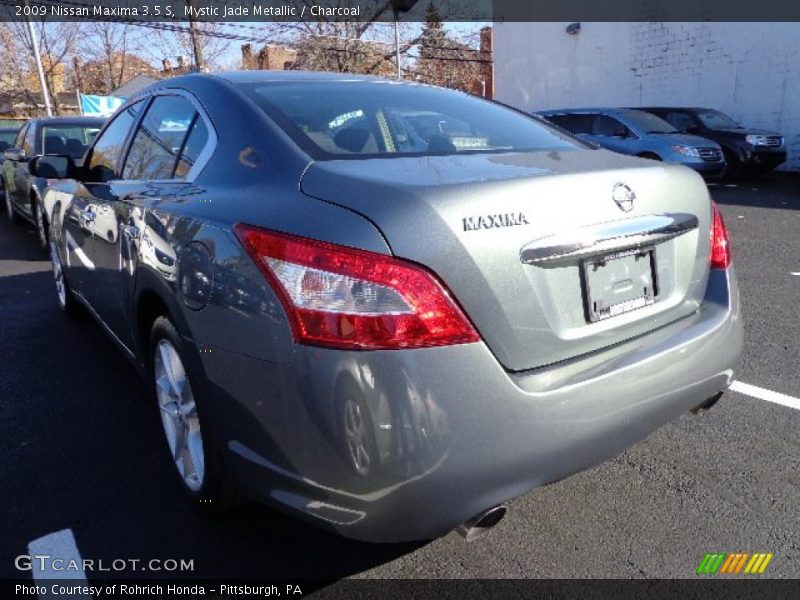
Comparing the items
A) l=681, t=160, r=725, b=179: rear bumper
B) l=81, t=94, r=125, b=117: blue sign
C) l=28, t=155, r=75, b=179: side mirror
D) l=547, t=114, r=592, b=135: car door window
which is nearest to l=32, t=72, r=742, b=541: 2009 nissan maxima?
l=28, t=155, r=75, b=179: side mirror

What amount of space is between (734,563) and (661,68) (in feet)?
64.5

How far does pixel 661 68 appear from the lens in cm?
1886

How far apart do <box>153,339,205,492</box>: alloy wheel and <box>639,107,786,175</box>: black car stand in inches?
565

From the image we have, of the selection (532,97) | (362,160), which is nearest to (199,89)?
(362,160)

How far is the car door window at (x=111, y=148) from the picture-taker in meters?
3.35

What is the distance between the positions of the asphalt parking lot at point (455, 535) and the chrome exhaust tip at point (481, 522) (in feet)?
1.25

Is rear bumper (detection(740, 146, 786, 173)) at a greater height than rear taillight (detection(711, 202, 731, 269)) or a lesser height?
lesser

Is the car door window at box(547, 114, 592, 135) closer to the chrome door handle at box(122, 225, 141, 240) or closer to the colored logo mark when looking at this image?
the chrome door handle at box(122, 225, 141, 240)

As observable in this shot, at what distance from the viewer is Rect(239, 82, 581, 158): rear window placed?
2.20 metres

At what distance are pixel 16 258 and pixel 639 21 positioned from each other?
1847 cm

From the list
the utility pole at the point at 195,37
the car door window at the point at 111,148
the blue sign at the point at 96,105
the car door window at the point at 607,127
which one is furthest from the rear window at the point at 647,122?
the utility pole at the point at 195,37

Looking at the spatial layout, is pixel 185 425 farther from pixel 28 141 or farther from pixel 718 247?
pixel 28 141

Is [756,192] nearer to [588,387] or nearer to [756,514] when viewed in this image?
[756,514]

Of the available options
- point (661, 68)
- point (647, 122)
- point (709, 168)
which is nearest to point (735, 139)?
point (709, 168)
